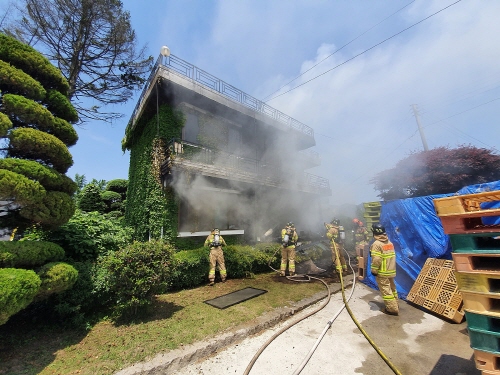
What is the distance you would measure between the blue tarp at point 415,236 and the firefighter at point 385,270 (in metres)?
1.29

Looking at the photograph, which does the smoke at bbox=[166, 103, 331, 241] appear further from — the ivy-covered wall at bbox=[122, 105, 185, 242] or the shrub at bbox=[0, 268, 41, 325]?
the shrub at bbox=[0, 268, 41, 325]

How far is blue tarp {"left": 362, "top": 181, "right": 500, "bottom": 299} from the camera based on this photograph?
554 centimetres

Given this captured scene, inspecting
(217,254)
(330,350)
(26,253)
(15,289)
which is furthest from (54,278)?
(330,350)

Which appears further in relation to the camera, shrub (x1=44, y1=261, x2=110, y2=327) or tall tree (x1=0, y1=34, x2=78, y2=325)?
shrub (x1=44, y1=261, x2=110, y2=327)

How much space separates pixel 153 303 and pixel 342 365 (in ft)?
13.1

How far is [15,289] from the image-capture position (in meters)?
2.80

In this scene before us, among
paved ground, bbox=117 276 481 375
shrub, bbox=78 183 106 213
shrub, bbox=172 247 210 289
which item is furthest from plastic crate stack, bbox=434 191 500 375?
shrub, bbox=78 183 106 213

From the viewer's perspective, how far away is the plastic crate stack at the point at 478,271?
5.98ft

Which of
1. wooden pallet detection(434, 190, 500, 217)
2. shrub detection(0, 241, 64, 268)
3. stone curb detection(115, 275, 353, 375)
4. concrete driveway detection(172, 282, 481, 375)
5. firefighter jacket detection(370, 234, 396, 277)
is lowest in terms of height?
concrete driveway detection(172, 282, 481, 375)

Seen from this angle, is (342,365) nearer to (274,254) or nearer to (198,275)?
(198,275)

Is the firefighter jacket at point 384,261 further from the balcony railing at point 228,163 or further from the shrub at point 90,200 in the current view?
the shrub at point 90,200

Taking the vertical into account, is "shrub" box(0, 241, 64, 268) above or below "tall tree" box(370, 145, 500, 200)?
below

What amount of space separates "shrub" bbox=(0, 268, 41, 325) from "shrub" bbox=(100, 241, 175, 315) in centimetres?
117

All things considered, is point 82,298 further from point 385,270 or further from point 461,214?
point 385,270
